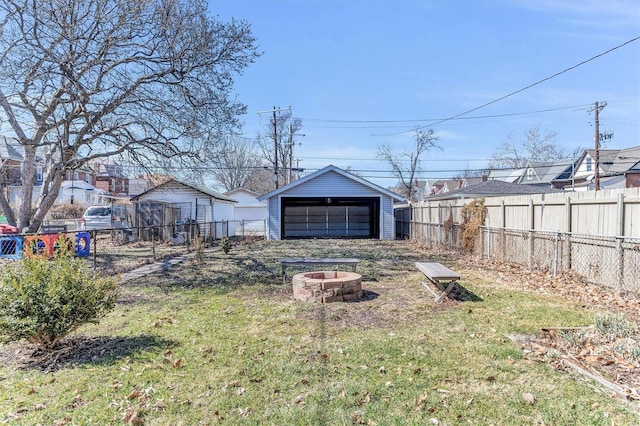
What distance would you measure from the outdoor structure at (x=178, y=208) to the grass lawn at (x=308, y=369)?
1348 centimetres

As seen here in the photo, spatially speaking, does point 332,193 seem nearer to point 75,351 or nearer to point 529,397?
point 75,351

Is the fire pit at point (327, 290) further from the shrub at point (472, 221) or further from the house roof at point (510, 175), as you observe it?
the house roof at point (510, 175)

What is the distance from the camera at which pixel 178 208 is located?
19.9 m

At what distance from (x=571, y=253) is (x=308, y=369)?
697 centimetres

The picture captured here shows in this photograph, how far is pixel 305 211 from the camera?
A: 26969 millimetres

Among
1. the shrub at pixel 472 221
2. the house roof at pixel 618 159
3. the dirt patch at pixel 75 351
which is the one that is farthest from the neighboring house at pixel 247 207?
the dirt patch at pixel 75 351

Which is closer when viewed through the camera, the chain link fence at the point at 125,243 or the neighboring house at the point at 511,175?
the chain link fence at the point at 125,243

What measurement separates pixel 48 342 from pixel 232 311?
2.48m

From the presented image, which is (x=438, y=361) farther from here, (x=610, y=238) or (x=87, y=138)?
(x=87, y=138)

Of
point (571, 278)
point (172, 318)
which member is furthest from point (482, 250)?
point (172, 318)

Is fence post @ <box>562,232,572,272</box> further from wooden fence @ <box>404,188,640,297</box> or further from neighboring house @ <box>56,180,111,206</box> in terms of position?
neighboring house @ <box>56,180,111,206</box>

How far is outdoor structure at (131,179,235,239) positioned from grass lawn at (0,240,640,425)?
44.2ft

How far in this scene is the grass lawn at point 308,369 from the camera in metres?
3.00

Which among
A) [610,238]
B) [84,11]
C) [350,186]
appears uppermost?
[84,11]
